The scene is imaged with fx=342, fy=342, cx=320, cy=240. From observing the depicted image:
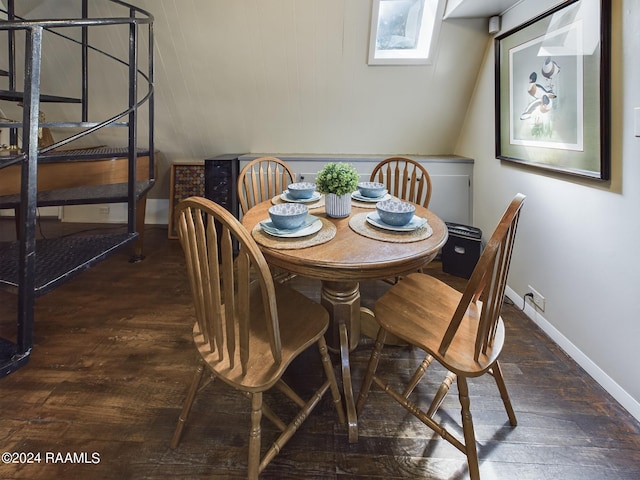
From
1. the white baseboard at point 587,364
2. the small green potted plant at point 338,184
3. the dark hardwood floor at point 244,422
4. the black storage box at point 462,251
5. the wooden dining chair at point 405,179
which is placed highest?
the wooden dining chair at point 405,179

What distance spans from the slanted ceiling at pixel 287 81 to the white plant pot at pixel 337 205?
171 cm

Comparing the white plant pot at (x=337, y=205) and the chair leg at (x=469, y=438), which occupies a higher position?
the white plant pot at (x=337, y=205)

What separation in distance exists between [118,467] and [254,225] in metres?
1.04

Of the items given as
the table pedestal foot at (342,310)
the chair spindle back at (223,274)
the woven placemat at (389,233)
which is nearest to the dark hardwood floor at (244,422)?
the table pedestal foot at (342,310)

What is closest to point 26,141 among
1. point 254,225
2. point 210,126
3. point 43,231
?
point 254,225

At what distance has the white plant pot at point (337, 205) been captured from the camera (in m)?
1.62

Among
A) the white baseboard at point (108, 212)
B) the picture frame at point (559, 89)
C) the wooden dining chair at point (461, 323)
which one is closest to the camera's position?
the wooden dining chair at point (461, 323)

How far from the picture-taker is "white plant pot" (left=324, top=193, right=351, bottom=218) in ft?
5.30

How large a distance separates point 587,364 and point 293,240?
5.20 ft

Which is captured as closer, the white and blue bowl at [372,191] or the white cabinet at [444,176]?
the white and blue bowl at [372,191]

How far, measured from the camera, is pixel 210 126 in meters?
3.42

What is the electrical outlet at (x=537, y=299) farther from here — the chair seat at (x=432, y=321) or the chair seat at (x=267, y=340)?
the chair seat at (x=267, y=340)

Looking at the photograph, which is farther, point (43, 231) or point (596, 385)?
point (43, 231)

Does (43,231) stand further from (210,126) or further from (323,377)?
(323,377)
